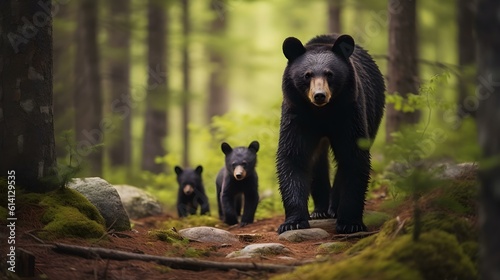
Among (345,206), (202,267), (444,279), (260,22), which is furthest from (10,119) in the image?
(260,22)

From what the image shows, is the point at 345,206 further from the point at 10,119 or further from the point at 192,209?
the point at 192,209

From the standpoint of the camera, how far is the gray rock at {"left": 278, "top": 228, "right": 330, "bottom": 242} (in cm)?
645

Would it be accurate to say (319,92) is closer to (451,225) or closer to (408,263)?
(451,225)

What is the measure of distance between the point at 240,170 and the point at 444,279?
5.03 metres

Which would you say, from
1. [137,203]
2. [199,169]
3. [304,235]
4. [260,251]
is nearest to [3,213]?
[260,251]

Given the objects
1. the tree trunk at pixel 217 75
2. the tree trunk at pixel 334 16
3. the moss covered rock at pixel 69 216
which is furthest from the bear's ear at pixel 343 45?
the tree trunk at pixel 217 75

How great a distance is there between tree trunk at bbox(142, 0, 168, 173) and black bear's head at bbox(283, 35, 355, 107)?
386 inches

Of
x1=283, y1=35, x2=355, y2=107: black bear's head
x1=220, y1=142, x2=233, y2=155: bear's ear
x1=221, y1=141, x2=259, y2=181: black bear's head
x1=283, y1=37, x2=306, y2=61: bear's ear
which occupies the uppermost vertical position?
x1=283, y1=37, x2=306, y2=61: bear's ear

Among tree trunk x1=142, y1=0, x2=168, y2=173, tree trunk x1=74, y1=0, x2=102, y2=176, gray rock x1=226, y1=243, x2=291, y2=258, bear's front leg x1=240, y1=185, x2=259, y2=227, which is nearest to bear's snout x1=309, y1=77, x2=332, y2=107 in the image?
gray rock x1=226, y1=243, x2=291, y2=258

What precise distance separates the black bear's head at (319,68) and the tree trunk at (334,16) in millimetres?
8811

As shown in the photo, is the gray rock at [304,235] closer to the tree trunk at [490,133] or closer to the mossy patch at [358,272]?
the mossy patch at [358,272]

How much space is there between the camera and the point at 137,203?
10.3m

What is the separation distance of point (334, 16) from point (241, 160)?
300 inches

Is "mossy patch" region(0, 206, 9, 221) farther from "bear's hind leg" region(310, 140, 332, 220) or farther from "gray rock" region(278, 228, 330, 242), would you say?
"bear's hind leg" region(310, 140, 332, 220)
